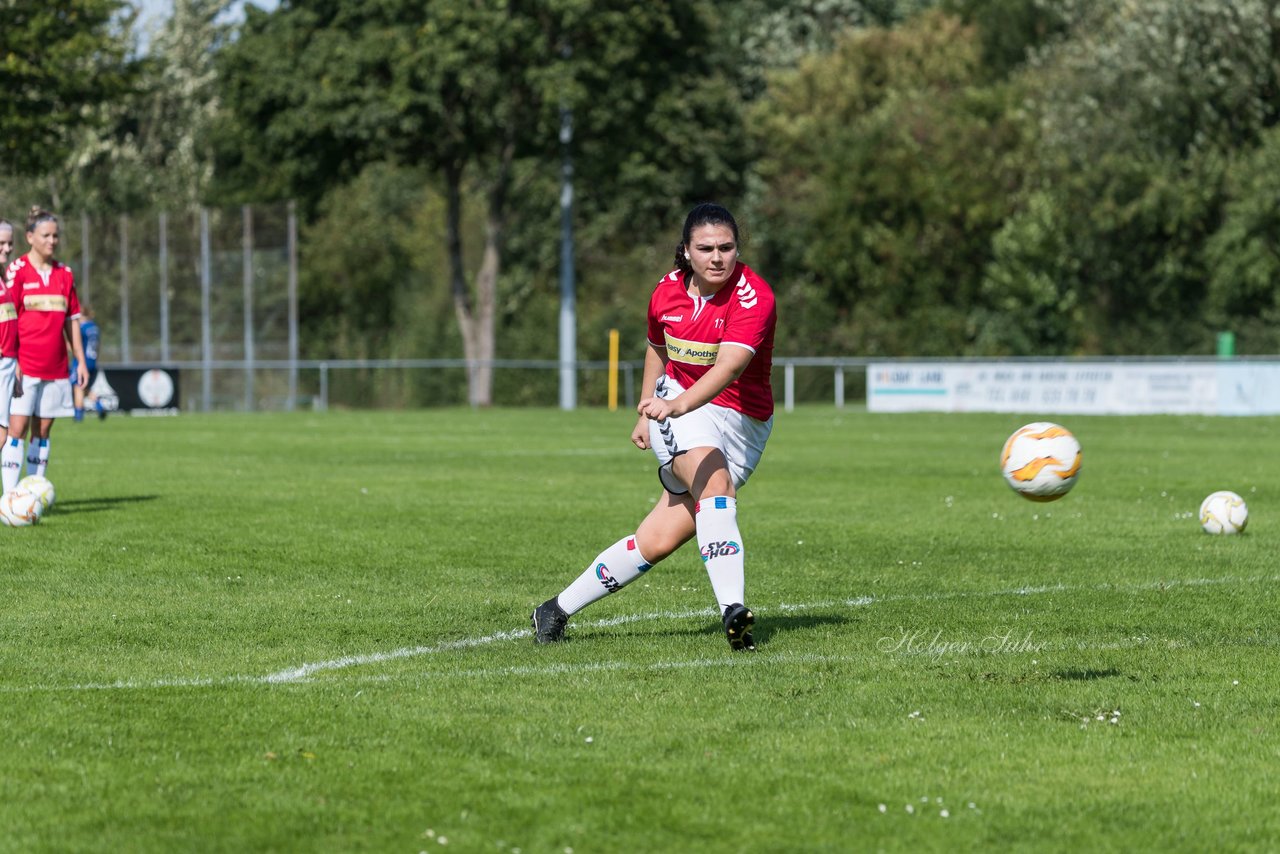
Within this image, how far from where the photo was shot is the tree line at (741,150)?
4619 cm

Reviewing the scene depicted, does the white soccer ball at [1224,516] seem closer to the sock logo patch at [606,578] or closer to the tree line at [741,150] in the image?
the sock logo patch at [606,578]

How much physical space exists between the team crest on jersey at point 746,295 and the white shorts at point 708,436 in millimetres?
498

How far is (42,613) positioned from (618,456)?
48.7 ft

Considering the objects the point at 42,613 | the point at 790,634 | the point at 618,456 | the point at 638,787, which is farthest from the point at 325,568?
the point at 618,456

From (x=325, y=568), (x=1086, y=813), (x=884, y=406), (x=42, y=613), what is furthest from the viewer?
(x=884, y=406)

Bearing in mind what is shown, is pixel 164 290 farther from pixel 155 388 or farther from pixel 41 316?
pixel 41 316

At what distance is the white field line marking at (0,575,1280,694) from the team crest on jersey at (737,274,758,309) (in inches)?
59.4

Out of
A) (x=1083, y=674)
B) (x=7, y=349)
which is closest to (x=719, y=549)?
(x=1083, y=674)

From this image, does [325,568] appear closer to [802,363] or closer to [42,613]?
[42,613]

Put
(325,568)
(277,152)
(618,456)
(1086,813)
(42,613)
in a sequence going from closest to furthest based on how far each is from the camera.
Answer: (1086,813)
(42,613)
(325,568)
(618,456)
(277,152)

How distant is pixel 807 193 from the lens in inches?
2288

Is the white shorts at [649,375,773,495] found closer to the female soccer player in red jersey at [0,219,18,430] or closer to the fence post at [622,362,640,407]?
the female soccer player in red jersey at [0,219,18,430]

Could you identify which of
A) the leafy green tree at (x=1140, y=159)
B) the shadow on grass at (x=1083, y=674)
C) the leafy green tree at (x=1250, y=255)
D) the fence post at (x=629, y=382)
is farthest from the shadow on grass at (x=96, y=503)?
the leafy green tree at (x=1140, y=159)

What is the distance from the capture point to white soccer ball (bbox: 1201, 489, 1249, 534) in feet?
41.6
